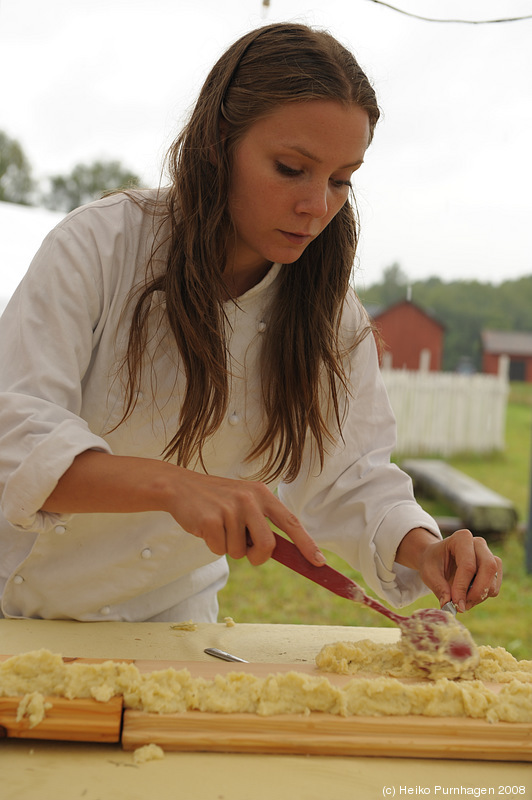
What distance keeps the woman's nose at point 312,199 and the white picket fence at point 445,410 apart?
8431 mm

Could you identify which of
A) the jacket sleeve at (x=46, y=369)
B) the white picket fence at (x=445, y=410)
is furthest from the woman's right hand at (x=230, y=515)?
the white picket fence at (x=445, y=410)

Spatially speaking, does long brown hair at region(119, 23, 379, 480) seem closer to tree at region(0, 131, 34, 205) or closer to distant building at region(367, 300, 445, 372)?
A: tree at region(0, 131, 34, 205)

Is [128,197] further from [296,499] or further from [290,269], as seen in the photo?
[296,499]

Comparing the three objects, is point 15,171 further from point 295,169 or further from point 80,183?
point 295,169

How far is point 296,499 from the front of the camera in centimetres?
192

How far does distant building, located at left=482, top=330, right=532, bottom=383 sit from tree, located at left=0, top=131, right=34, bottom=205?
12.3m

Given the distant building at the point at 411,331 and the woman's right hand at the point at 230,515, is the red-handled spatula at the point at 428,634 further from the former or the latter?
the distant building at the point at 411,331

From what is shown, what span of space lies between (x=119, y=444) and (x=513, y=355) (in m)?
22.4

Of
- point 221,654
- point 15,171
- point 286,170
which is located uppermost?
point 15,171

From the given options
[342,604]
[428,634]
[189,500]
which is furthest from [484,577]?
[342,604]

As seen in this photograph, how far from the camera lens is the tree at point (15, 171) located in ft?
50.0

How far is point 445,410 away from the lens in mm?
10039

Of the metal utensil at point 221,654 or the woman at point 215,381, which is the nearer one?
the woman at point 215,381

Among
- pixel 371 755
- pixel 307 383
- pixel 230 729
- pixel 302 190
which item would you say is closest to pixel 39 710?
pixel 230 729
